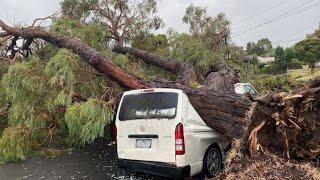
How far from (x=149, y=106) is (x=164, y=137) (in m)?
0.77

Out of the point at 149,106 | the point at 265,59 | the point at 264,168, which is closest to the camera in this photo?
the point at 264,168

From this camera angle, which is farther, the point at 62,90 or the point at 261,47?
the point at 261,47

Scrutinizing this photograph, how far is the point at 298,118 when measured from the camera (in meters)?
6.39

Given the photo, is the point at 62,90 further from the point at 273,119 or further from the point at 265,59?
the point at 265,59

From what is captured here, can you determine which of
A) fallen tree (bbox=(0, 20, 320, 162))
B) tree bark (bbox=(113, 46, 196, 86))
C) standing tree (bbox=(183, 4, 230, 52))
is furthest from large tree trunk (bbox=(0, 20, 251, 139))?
standing tree (bbox=(183, 4, 230, 52))

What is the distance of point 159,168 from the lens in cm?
736

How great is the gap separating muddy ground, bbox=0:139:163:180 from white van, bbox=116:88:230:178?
106 centimetres

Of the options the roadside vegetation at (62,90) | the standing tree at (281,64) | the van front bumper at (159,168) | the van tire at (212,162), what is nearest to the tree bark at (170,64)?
the roadside vegetation at (62,90)

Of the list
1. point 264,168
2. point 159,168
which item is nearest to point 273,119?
point 264,168

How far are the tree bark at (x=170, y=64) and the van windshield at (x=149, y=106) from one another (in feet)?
11.8

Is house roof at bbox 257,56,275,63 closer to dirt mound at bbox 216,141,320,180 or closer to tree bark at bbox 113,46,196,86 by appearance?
tree bark at bbox 113,46,196,86

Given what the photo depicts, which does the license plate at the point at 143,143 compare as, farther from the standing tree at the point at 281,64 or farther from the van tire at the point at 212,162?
the standing tree at the point at 281,64

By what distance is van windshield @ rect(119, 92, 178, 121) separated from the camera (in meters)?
7.46

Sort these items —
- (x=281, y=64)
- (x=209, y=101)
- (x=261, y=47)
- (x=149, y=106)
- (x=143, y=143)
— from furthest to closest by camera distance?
(x=261, y=47)
(x=281, y=64)
(x=209, y=101)
(x=149, y=106)
(x=143, y=143)
